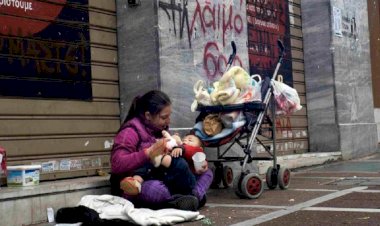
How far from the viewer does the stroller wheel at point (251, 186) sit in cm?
625

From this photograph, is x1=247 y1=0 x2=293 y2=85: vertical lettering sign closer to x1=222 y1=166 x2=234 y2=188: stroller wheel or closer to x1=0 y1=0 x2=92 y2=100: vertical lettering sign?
x1=222 y1=166 x2=234 y2=188: stroller wheel

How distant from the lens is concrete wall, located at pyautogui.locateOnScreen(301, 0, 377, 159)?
11281mm

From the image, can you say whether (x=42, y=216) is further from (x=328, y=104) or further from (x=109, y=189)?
(x=328, y=104)

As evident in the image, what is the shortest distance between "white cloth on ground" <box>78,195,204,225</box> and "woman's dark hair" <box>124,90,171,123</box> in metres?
0.88

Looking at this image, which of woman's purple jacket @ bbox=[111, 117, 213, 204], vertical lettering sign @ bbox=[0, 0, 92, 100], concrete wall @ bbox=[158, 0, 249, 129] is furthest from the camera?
concrete wall @ bbox=[158, 0, 249, 129]

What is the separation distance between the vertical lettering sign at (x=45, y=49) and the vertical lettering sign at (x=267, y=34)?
3.81 meters

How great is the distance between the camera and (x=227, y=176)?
23.8ft

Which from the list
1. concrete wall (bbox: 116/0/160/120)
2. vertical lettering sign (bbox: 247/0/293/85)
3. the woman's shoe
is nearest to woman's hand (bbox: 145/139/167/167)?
the woman's shoe

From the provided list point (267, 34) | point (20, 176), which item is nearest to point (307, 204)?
point (20, 176)

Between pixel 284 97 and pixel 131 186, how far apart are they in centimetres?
266

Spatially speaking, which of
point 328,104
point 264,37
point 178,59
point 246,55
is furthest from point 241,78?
point 328,104

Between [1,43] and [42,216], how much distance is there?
1.96 meters

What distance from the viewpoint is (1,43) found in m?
5.95

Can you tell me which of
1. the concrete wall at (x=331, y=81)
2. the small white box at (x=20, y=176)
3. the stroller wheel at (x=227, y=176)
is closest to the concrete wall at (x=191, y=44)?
the stroller wheel at (x=227, y=176)
